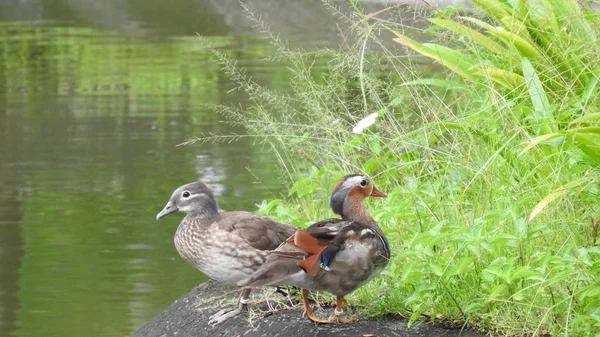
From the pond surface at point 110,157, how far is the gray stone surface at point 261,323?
1429 millimetres

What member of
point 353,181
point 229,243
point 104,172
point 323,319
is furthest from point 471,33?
point 104,172

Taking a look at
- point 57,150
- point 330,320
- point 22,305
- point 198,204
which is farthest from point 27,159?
point 330,320

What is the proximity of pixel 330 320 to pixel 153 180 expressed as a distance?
6.64 meters

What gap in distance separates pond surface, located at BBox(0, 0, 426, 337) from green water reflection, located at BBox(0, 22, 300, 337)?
0.06 feet

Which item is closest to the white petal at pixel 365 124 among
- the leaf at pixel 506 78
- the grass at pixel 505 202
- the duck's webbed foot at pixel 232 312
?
the grass at pixel 505 202

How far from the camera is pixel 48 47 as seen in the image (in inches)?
858

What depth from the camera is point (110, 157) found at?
12.3m

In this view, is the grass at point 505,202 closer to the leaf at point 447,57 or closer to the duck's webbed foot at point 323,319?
the leaf at point 447,57

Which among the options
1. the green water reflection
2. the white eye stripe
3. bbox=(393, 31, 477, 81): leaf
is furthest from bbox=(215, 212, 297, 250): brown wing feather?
the green water reflection

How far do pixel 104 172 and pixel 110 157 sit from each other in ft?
2.53

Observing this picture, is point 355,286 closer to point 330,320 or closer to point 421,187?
point 330,320

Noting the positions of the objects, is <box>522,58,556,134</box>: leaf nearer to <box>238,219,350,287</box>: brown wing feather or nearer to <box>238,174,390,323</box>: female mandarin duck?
<box>238,174,390,323</box>: female mandarin duck

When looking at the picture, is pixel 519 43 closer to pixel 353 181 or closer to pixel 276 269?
pixel 353 181

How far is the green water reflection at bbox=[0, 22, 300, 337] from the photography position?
7699mm
